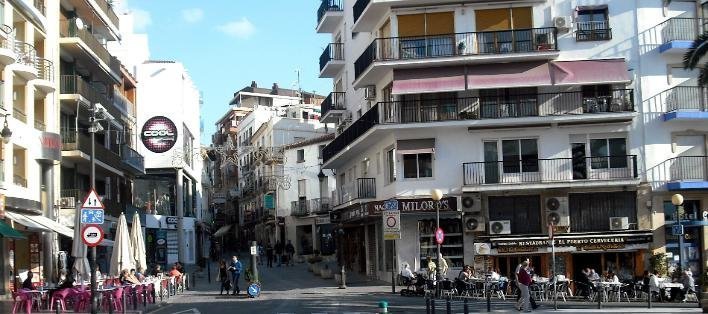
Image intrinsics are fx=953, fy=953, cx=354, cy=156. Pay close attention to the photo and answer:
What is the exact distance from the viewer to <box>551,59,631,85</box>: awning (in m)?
39.0

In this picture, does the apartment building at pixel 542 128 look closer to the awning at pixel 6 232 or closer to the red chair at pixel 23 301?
the awning at pixel 6 232

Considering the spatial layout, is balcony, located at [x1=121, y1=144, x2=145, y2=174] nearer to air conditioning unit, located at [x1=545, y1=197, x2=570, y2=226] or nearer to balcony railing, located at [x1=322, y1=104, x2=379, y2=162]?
balcony railing, located at [x1=322, y1=104, x2=379, y2=162]

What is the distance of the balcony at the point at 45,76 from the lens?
39.3m

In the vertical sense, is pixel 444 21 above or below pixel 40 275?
above

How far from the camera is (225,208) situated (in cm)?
12544

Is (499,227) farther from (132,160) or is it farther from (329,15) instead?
(132,160)

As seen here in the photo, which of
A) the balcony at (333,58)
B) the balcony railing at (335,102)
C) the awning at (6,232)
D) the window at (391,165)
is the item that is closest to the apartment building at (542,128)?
the window at (391,165)

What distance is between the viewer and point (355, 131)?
45.8 meters

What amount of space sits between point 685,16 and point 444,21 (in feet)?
33.2

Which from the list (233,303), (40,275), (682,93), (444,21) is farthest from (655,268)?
(40,275)

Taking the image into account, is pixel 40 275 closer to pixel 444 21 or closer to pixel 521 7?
pixel 444 21

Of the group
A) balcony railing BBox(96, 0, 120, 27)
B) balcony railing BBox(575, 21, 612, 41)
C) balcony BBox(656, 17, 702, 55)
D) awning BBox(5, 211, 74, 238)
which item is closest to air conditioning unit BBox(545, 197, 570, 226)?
balcony railing BBox(575, 21, 612, 41)

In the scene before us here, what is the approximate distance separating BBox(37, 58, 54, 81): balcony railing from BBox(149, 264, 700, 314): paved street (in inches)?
431

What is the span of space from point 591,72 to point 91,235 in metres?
24.4
